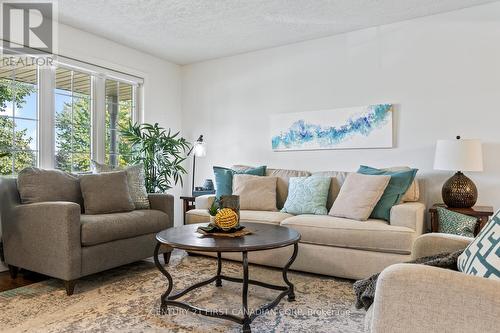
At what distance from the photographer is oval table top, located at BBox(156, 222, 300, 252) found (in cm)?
186

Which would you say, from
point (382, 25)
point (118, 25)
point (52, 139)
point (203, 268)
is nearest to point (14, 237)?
point (52, 139)

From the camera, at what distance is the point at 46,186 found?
285cm

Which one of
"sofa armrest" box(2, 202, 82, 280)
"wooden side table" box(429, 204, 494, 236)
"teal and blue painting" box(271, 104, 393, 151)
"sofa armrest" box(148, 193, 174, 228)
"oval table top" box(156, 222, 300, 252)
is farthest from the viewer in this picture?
"teal and blue painting" box(271, 104, 393, 151)

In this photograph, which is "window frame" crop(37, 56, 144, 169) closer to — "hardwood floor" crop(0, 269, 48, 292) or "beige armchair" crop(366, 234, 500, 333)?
"hardwood floor" crop(0, 269, 48, 292)

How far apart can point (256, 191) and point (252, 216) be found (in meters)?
0.44

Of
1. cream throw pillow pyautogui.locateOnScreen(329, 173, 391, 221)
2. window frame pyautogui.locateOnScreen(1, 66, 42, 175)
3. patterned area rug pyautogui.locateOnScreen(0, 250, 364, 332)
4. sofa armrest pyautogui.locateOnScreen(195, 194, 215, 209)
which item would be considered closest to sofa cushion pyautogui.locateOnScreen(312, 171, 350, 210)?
cream throw pillow pyautogui.locateOnScreen(329, 173, 391, 221)

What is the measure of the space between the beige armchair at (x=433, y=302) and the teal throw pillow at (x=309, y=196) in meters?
2.19

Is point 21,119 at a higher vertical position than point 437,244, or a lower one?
higher

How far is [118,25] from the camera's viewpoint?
141 inches

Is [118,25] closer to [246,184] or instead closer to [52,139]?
[52,139]

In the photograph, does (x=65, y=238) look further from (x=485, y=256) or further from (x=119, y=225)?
(x=485, y=256)

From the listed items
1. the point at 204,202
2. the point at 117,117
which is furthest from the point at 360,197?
the point at 117,117

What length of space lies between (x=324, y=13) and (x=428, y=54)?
1107mm

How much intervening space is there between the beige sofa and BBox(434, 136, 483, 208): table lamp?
1.04 ft
